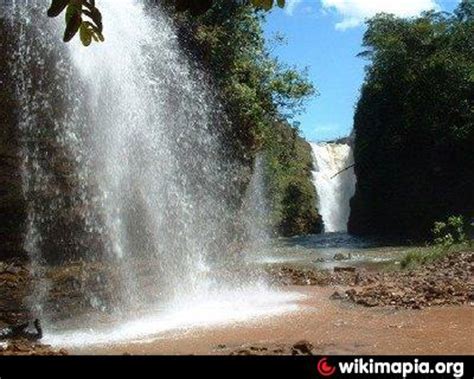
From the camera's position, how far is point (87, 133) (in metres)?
11.7

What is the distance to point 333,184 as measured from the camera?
4219 cm

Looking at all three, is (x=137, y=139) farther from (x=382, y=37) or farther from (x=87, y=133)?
(x=382, y=37)

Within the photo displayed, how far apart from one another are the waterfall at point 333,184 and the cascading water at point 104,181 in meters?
28.8

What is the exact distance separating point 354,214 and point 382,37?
11.6m

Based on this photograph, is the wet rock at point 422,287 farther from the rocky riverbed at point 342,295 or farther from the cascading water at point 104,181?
the cascading water at point 104,181

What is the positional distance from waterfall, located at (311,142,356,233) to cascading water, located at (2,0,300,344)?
94.3ft
